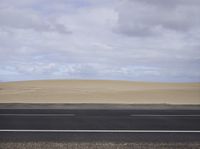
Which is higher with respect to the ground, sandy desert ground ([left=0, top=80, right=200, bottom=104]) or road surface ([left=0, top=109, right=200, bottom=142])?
sandy desert ground ([left=0, top=80, right=200, bottom=104])

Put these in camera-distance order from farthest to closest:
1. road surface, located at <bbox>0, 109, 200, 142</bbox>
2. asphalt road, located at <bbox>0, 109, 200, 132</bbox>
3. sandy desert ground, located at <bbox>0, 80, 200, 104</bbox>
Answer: sandy desert ground, located at <bbox>0, 80, 200, 104</bbox> < asphalt road, located at <bbox>0, 109, 200, 132</bbox> < road surface, located at <bbox>0, 109, 200, 142</bbox>

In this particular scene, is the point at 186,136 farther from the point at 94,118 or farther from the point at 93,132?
the point at 94,118

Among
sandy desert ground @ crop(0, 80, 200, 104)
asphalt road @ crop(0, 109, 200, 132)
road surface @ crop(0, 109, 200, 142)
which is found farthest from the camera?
sandy desert ground @ crop(0, 80, 200, 104)

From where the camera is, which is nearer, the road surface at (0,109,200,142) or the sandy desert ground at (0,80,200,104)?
the road surface at (0,109,200,142)

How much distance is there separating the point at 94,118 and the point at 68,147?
6853mm

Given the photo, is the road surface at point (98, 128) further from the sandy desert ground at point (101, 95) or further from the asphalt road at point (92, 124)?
the sandy desert ground at point (101, 95)

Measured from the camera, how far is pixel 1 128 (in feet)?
43.8

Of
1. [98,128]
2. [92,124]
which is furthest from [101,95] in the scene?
[98,128]

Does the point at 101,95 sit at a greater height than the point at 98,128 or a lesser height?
greater

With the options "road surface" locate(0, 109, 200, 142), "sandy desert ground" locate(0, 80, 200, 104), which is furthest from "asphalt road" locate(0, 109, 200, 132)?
"sandy desert ground" locate(0, 80, 200, 104)

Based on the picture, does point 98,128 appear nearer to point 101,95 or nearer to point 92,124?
point 92,124

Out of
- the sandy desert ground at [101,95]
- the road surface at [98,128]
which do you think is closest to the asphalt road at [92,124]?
the road surface at [98,128]

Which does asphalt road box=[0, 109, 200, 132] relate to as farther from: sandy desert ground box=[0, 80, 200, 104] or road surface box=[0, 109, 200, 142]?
sandy desert ground box=[0, 80, 200, 104]

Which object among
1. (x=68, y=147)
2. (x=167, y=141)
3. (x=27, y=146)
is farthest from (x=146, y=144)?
(x=27, y=146)
